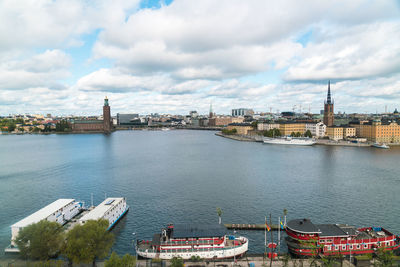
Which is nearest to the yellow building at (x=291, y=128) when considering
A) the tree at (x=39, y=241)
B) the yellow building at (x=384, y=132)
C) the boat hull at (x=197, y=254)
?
the yellow building at (x=384, y=132)

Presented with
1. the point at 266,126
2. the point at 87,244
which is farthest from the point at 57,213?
the point at 266,126

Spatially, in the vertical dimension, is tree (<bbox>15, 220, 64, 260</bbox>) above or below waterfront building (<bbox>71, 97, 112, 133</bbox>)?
below

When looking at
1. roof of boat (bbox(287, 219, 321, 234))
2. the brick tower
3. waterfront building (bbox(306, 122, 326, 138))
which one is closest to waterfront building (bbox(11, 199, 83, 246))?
roof of boat (bbox(287, 219, 321, 234))

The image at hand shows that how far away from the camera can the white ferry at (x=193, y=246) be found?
1118 centimetres

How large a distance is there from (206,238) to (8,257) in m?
8.36

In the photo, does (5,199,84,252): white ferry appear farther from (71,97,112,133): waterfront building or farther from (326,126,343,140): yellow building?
(71,97,112,133): waterfront building

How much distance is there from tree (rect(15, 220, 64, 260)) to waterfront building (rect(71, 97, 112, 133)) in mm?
97155

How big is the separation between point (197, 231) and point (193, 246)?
27.2 inches

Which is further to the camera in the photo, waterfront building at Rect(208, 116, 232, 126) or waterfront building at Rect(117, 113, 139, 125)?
waterfront building at Rect(117, 113, 139, 125)

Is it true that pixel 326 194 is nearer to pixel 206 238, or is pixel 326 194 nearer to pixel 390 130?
pixel 206 238

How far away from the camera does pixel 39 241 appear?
1034 cm

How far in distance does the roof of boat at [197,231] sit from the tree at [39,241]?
453 cm

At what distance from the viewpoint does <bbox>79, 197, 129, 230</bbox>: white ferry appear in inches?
555

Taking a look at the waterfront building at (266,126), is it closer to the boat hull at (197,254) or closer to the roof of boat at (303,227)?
the roof of boat at (303,227)
